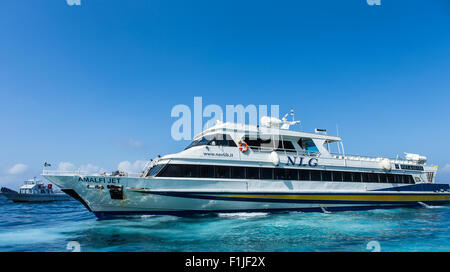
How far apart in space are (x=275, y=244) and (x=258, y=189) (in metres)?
5.52

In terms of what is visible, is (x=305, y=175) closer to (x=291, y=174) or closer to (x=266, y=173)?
(x=291, y=174)

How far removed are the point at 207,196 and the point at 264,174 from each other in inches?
132

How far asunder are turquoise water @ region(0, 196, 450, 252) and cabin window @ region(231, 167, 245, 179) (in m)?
2.01

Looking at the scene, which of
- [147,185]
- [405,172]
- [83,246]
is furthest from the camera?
[405,172]

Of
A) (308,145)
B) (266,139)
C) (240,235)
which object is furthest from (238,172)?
(308,145)

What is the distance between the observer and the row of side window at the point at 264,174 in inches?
488

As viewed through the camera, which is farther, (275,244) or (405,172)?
(405,172)

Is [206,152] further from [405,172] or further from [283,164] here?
[405,172]

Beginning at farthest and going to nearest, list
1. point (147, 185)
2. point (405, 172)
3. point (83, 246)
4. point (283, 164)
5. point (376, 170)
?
point (405, 172) → point (376, 170) → point (283, 164) → point (147, 185) → point (83, 246)

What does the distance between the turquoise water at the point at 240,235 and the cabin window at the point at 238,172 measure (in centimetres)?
201

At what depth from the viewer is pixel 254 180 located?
13.4 m

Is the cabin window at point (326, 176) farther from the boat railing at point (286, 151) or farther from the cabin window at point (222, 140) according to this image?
the cabin window at point (222, 140)
